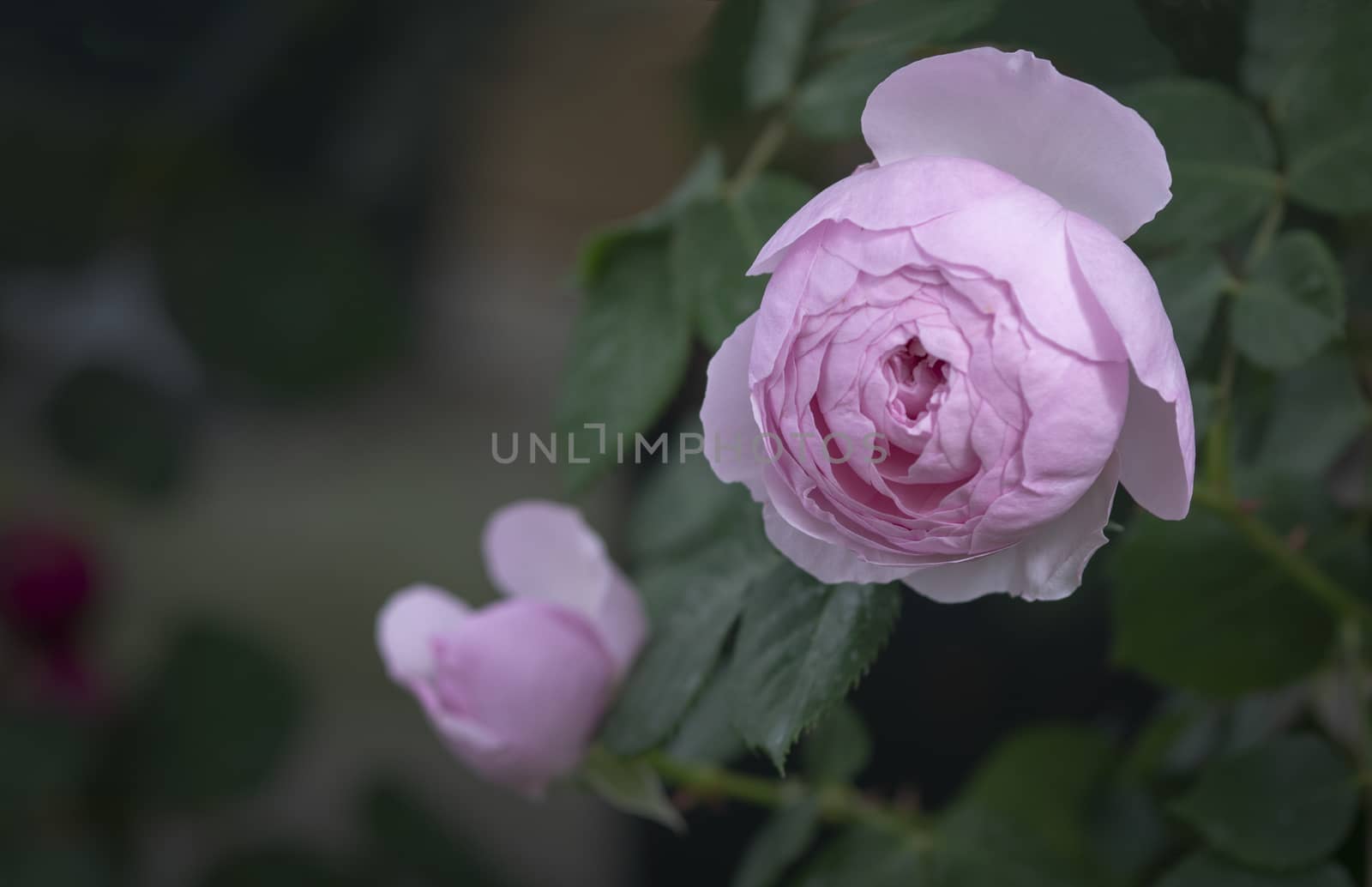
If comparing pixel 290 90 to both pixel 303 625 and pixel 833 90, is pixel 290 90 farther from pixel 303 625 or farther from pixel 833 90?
pixel 833 90

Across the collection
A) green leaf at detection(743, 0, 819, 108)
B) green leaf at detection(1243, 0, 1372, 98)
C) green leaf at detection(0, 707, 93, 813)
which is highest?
green leaf at detection(743, 0, 819, 108)

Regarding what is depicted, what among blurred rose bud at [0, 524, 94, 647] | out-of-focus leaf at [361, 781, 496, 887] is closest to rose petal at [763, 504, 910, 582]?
out-of-focus leaf at [361, 781, 496, 887]

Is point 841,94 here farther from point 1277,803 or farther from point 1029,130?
point 1277,803

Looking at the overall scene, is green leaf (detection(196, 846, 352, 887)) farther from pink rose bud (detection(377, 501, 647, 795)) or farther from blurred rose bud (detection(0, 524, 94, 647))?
pink rose bud (detection(377, 501, 647, 795))

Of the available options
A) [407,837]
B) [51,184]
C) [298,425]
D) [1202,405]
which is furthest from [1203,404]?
[298,425]

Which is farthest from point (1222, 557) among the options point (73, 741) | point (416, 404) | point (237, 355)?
point (416, 404)

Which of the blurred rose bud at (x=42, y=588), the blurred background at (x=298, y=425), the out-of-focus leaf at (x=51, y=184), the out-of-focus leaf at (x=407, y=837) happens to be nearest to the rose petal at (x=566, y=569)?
the blurred background at (x=298, y=425)
